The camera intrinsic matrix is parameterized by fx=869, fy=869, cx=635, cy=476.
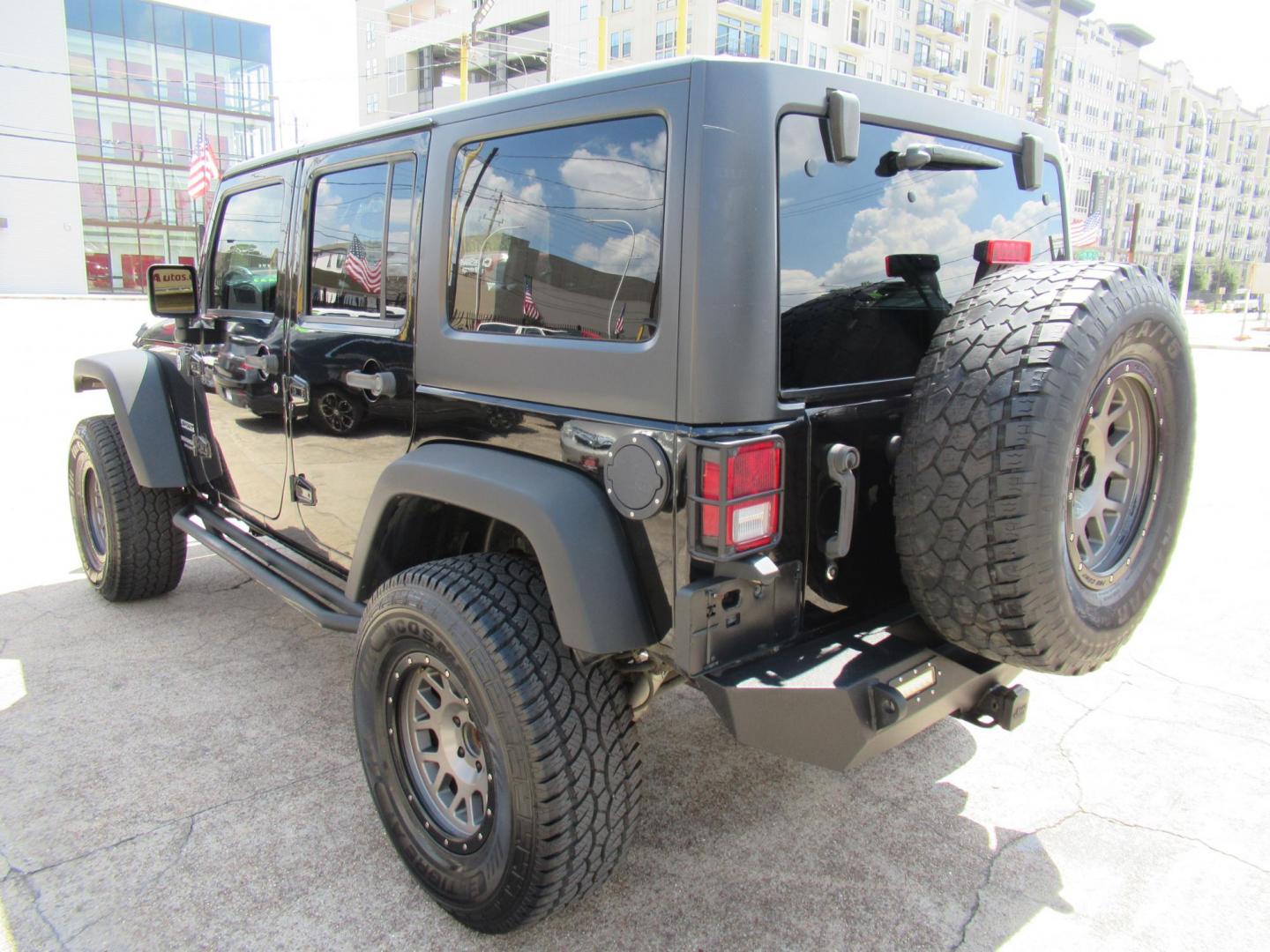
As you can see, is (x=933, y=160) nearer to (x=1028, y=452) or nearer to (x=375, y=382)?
(x=1028, y=452)

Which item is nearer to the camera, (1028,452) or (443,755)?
(1028,452)

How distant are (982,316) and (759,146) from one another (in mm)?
634

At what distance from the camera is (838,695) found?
6.19ft

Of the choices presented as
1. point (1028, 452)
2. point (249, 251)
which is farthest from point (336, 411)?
point (1028, 452)

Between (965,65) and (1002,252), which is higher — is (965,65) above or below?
above

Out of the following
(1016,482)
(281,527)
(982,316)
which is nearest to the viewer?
(1016,482)

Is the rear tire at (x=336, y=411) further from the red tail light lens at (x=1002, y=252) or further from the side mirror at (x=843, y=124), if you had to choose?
the red tail light lens at (x=1002, y=252)

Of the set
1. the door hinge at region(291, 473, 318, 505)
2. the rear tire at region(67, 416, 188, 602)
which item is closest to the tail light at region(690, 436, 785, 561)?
the door hinge at region(291, 473, 318, 505)

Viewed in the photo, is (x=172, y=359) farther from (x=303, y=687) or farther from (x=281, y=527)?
(x=303, y=687)

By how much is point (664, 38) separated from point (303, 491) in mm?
42836

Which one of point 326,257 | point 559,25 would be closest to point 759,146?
point 326,257

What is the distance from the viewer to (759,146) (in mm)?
1797

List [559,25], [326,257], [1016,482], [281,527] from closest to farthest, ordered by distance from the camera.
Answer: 1. [1016,482]
2. [326,257]
3. [281,527]
4. [559,25]

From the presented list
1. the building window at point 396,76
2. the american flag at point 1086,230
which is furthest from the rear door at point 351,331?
the building window at point 396,76
